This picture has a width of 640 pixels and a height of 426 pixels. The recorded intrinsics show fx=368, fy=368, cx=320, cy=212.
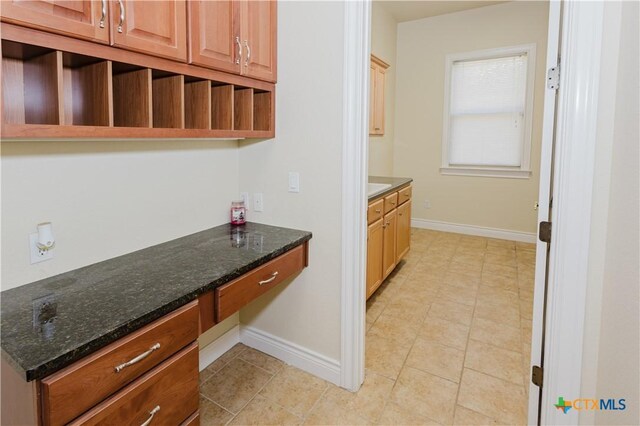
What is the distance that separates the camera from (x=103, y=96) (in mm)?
1262

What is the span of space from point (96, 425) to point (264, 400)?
1.03m

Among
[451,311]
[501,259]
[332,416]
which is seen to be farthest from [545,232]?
[501,259]

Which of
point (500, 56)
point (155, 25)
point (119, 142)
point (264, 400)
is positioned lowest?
point (264, 400)

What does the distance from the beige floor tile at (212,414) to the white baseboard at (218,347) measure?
0.29 metres

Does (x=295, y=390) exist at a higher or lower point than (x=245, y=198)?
lower

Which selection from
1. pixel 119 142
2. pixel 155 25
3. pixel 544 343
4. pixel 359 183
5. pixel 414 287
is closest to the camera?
pixel 155 25

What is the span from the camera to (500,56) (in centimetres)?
454

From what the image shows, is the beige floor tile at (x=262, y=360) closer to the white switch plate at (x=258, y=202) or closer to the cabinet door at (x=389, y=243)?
the white switch plate at (x=258, y=202)

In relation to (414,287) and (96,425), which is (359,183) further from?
(414,287)

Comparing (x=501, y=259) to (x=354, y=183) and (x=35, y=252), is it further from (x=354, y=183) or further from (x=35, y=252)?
(x=35, y=252)

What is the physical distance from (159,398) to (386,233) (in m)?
2.24

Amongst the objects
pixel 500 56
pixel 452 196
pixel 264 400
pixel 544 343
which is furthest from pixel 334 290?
pixel 500 56

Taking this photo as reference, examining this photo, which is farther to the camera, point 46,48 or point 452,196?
point 452,196

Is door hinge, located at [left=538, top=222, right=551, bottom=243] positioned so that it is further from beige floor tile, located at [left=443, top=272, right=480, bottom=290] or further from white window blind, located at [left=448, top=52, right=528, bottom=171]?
white window blind, located at [left=448, top=52, right=528, bottom=171]
